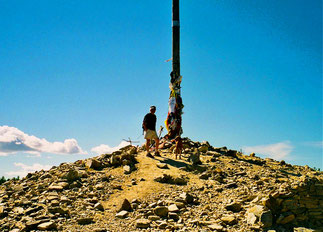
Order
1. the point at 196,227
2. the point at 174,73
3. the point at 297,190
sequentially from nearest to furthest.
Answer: the point at 196,227, the point at 297,190, the point at 174,73

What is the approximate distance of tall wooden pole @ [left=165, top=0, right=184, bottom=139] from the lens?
14008 mm

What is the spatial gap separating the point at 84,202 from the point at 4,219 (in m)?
2.20

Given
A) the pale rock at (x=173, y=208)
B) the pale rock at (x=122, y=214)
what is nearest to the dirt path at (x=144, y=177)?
the pale rock at (x=122, y=214)

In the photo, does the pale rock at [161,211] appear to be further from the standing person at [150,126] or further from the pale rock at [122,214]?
the standing person at [150,126]

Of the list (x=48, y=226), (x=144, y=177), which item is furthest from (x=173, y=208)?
(x=48, y=226)

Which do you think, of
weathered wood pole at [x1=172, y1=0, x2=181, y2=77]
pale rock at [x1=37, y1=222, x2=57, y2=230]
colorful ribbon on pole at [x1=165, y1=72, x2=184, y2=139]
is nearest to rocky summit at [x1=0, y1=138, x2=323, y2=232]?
pale rock at [x1=37, y1=222, x2=57, y2=230]

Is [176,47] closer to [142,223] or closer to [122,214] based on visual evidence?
[122,214]

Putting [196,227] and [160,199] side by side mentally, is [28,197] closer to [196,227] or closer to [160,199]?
[160,199]

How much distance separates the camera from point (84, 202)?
27.5 ft

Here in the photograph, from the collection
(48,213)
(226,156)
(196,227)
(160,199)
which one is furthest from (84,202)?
(226,156)

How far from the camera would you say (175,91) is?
14.5 m

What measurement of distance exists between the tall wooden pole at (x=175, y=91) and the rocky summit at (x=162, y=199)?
2.77 metres

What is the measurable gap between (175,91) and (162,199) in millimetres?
7311

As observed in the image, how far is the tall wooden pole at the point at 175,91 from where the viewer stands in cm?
1401
